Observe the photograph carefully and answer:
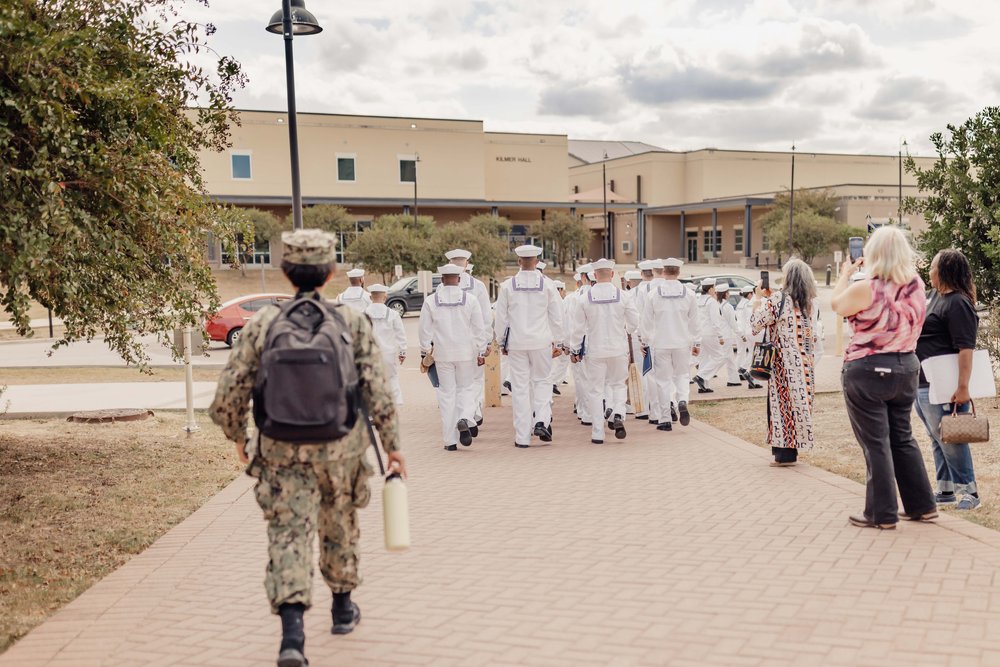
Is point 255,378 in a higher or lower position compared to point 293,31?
lower

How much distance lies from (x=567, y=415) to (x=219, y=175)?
48.1 m

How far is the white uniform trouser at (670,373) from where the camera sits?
10.5 meters

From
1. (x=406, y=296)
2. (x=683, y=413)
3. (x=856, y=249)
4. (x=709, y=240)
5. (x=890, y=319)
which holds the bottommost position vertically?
(x=683, y=413)

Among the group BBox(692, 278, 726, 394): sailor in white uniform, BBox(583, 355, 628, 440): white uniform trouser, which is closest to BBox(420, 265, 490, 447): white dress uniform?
BBox(583, 355, 628, 440): white uniform trouser

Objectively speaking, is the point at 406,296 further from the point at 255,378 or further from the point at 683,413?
the point at 255,378

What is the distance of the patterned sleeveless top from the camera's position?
5668mm

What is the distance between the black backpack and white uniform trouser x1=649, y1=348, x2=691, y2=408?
7031mm

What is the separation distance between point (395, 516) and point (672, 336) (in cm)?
710

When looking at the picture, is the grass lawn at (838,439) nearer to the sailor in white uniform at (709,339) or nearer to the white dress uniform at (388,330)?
the sailor in white uniform at (709,339)

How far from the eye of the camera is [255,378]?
3977 millimetres

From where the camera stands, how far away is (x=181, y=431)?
10562 millimetres

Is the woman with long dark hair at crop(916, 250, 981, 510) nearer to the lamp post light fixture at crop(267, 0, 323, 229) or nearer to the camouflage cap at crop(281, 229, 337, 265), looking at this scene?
the camouflage cap at crop(281, 229, 337, 265)

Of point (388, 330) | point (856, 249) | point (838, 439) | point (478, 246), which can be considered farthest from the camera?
point (478, 246)

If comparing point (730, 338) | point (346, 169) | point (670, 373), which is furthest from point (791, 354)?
point (346, 169)
